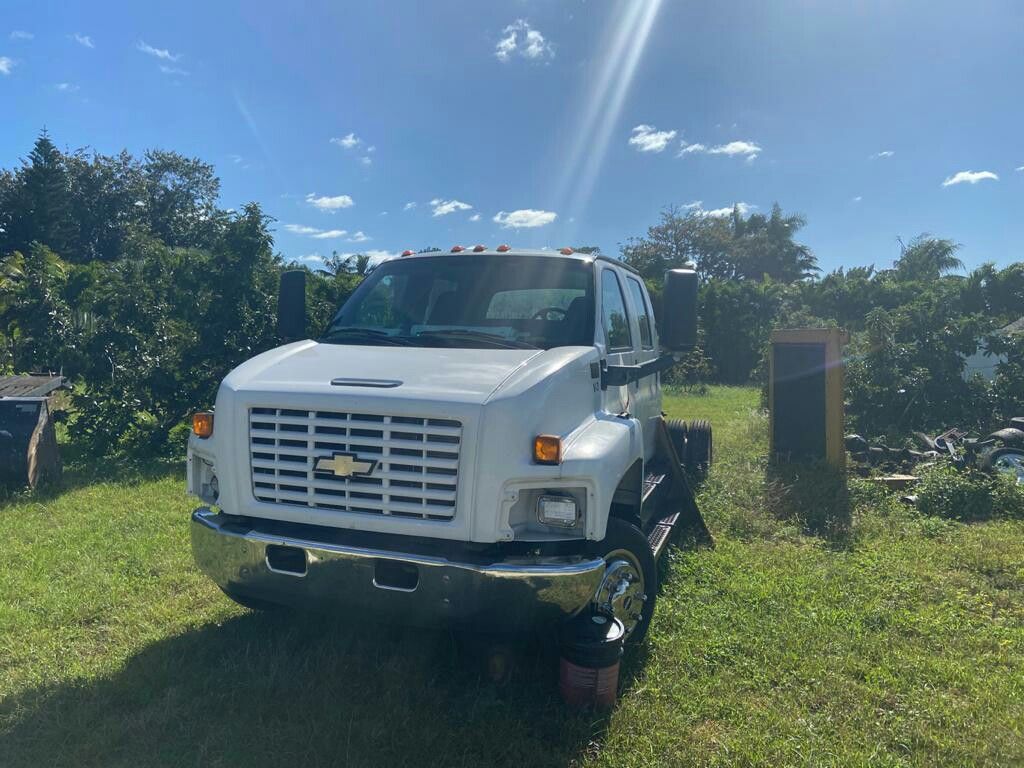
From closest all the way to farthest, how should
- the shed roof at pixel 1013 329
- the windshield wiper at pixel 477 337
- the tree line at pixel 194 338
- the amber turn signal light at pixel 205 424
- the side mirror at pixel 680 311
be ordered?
1. the amber turn signal light at pixel 205 424
2. the windshield wiper at pixel 477 337
3. the side mirror at pixel 680 311
4. the tree line at pixel 194 338
5. the shed roof at pixel 1013 329

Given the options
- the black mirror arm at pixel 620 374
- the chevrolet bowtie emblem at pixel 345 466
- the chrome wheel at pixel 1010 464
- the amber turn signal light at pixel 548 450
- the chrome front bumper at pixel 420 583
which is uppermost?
the black mirror arm at pixel 620 374

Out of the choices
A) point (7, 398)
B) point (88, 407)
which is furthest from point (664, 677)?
point (88, 407)

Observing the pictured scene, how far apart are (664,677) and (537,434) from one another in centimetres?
158

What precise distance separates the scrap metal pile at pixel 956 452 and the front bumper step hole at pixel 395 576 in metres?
6.78

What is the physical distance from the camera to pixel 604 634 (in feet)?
11.3

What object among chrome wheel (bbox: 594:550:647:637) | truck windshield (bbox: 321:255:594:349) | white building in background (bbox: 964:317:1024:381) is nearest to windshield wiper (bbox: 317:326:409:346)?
truck windshield (bbox: 321:255:594:349)

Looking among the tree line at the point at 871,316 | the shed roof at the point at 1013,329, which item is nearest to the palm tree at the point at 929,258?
the tree line at the point at 871,316

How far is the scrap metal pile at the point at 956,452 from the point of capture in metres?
7.88

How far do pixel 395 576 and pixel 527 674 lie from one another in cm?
115

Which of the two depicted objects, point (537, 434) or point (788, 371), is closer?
point (537, 434)

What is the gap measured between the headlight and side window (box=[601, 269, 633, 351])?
142 centimetres

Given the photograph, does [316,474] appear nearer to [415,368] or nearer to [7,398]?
[415,368]

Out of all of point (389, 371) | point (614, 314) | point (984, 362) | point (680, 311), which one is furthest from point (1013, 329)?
point (389, 371)

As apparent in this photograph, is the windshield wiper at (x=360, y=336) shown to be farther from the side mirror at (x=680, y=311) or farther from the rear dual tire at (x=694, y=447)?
the rear dual tire at (x=694, y=447)
